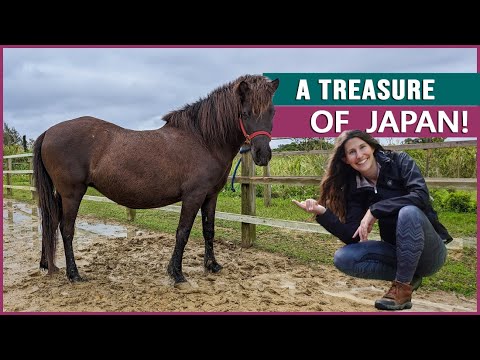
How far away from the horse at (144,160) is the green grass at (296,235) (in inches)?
55.9

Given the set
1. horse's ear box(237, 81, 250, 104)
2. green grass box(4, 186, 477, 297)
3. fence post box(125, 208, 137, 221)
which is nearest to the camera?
green grass box(4, 186, 477, 297)

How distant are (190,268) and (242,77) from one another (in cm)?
260

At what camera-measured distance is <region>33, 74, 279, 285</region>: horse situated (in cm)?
394

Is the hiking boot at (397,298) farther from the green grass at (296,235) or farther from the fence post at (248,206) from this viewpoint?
the fence post at (248,206)

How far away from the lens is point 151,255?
5223mm

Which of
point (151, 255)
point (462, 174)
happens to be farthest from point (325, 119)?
point (151, 255)

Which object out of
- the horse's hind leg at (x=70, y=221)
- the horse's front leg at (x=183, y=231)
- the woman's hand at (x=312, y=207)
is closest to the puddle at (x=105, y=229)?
the horse's hind leg at (x=70, y=221)

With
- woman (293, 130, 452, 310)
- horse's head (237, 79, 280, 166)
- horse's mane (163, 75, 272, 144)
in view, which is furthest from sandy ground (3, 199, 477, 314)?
horse's mane (163, 75, 272, 144)

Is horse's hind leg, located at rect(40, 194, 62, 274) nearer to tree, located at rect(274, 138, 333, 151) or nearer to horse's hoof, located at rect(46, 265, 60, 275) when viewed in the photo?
horse's hoof, located at rect(46, 265, 60, 275)

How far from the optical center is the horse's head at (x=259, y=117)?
358 cm

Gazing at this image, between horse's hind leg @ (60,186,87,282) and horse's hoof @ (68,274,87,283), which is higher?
horse's hind leg @ (60,186,87,282)

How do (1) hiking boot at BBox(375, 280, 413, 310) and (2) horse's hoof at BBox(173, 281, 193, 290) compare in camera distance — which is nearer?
(1) hiking boot at BBox(375, 280, 413, 310)

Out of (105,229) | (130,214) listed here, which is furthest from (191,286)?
(130,214)

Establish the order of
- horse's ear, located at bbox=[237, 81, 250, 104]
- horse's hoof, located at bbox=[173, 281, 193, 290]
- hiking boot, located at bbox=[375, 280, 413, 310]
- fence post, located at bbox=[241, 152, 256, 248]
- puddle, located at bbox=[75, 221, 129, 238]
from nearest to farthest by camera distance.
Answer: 1. hiking boot, located at bbox=[375, 280, 413, 310]
2. horse's ear, located at bbox=[237, 81, 250, 104]
3. horse's hoof, located at bbox=[173, 281, 193, 290]
4. fence post, located at bbox=[241, 152, 256, 248]
5. puddle, located at bbox=[75, 221, 129, 238]
